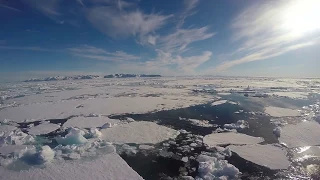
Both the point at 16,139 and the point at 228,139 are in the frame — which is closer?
the point at 16,139

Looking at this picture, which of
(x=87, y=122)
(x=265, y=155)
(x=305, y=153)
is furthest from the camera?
(x=87, y=122)

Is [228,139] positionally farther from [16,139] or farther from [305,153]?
[16,139]

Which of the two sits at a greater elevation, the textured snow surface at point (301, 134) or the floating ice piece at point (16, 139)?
the floating ice piece at point (16, 139)

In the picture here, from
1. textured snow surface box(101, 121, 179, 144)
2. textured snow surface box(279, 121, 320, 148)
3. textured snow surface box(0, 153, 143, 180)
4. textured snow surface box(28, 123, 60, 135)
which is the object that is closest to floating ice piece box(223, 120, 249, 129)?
textured snow surface box(279, 121, 320, 148)

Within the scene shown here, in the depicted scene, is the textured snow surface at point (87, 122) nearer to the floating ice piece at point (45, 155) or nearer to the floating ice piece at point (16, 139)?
the floating ice piece at point (16, 139)

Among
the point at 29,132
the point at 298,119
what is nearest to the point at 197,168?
the point at 29,132

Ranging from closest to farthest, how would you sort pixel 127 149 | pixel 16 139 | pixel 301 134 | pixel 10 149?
pixel 10 149 < pixel 127 149 < pixel 16 139 < pixel 301 134

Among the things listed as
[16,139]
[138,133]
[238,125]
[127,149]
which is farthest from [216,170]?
[16,139]

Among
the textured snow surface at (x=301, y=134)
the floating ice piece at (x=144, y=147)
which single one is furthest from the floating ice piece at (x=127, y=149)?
the textured snow surface at (x=301, y=134)
